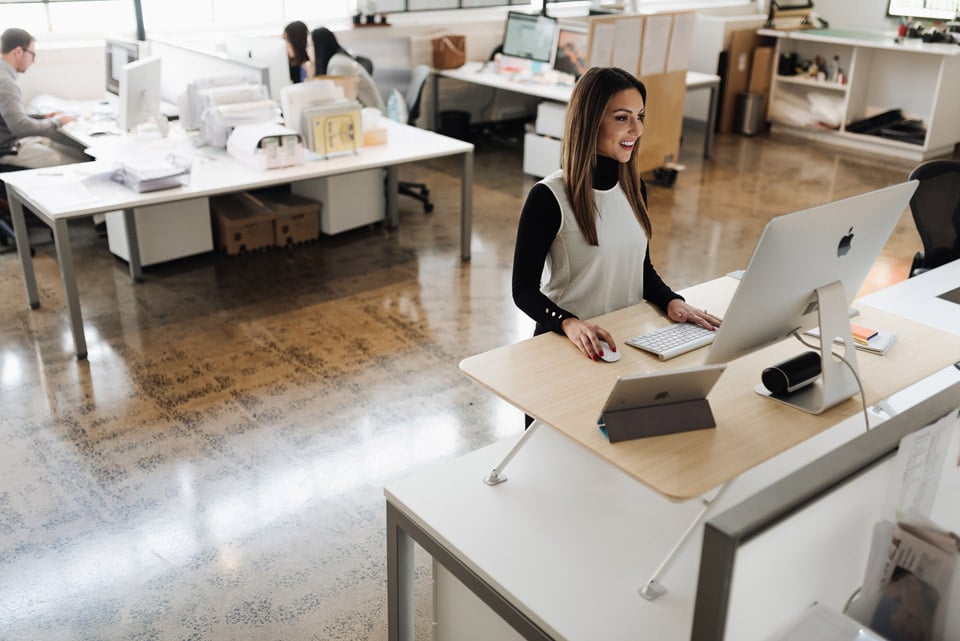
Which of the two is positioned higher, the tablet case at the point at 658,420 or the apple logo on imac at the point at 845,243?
the apple logo on imac at the point at 845,243

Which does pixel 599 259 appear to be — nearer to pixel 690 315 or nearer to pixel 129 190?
pixel 690 315

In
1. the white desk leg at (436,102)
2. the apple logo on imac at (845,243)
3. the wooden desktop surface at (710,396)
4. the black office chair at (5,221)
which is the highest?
the apple logo on imac at (845,243)

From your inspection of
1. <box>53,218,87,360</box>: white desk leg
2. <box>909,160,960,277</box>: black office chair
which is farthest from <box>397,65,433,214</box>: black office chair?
<box>909,160,960,277</box>: black office chair

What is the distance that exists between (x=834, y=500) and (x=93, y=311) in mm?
4083

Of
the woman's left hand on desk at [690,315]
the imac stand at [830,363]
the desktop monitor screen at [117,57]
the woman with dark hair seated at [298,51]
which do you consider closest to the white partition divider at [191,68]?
the desktop monitor screen at [117,57]

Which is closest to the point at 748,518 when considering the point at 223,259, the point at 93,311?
the point at 93,311

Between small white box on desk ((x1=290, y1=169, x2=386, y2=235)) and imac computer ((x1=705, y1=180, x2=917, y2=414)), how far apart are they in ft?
13.0

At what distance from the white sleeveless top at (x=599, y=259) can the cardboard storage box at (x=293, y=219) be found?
3.25 meters

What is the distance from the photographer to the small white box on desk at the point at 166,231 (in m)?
4.95

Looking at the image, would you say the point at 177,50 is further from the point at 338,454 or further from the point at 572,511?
the point at 572,511

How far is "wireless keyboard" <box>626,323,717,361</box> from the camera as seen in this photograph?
7.18 ft

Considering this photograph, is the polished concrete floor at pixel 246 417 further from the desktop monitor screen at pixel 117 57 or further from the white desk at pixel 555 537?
the desktop monitor screen at pixel 117 57

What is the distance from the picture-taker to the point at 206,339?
4.28 meters

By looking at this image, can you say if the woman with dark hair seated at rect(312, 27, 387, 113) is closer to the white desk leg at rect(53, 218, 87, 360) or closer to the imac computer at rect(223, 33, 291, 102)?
the imac computer at rect(223, 33, 291, 102)
